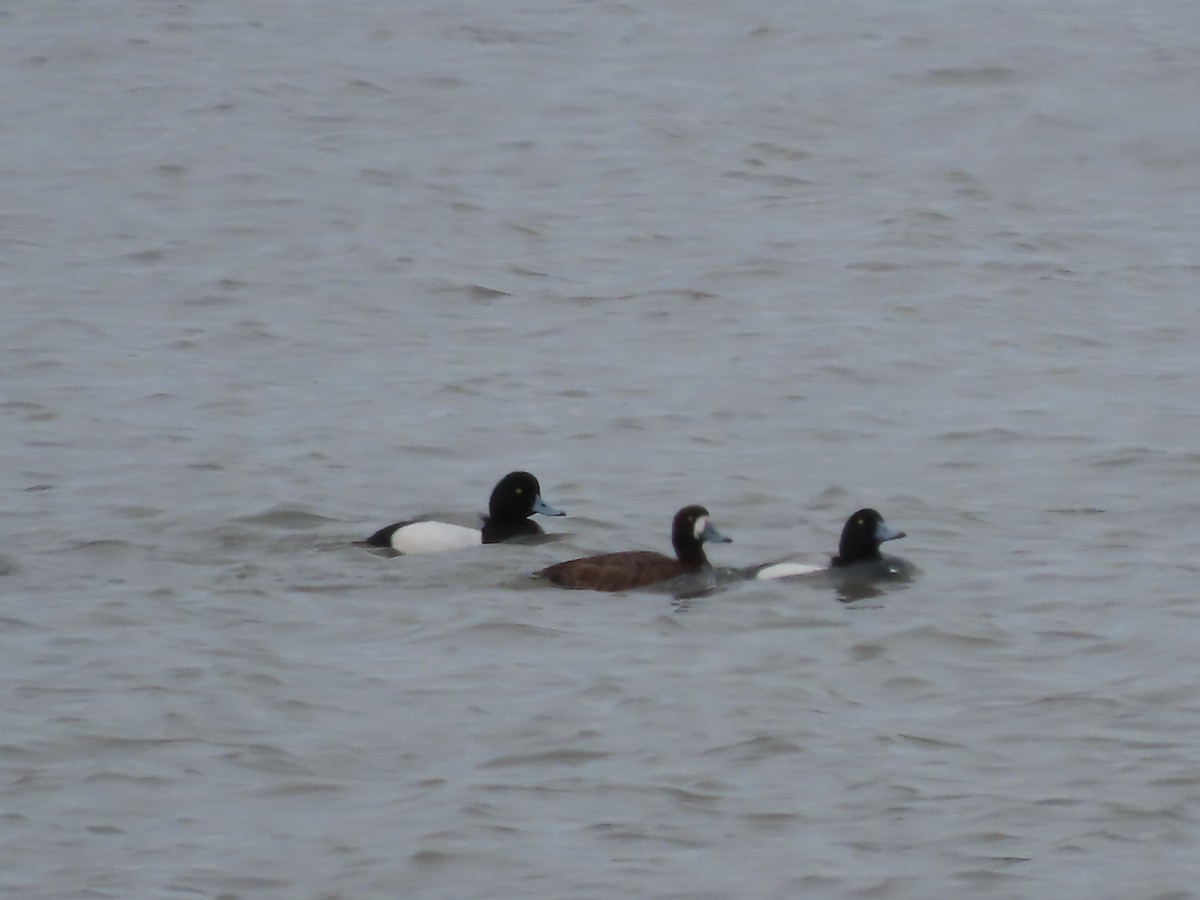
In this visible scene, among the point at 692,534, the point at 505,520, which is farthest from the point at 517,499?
the point at 692,534

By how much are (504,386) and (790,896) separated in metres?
8.39

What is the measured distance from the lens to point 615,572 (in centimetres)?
1123

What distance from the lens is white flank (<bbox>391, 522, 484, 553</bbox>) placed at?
11688 mm

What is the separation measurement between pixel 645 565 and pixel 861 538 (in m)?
1.07

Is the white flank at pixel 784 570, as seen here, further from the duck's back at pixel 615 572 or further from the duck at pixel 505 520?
the duck at pixel 505 520

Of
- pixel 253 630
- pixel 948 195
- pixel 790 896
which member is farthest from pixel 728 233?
pixel 790 896

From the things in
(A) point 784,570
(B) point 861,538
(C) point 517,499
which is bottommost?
(A) point 784,570

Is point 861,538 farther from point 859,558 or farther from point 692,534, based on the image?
point 692,534

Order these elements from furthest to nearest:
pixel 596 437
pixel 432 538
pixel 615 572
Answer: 1. pixel 596 437
2. pixel 432 538
3. pixel 615 572

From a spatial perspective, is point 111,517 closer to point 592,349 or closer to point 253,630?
point 253,630

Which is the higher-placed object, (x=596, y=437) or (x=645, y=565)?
(x=596, y=437)

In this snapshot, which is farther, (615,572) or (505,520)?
(505,520)

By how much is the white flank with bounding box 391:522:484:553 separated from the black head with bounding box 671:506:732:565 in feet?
3.75

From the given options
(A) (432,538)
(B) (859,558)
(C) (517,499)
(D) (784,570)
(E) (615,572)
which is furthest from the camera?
(C) (517,499)
